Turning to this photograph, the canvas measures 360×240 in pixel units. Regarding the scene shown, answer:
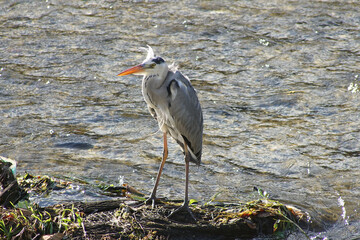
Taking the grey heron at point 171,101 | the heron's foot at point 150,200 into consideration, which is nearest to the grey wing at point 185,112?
the grey heron at point 171,101

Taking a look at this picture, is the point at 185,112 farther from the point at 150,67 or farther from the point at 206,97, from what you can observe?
the point at 206,97

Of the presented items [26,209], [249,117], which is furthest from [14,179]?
[249,117]

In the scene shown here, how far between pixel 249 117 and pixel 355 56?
102 inches

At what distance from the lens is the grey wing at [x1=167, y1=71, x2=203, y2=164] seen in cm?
492

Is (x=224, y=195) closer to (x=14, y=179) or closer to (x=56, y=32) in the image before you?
(x=14, y=179)

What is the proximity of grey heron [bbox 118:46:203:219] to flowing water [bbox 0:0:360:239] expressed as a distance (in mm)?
719

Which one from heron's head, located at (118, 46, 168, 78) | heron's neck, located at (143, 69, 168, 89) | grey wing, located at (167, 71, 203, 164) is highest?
heron's head, located at (118, 46, 168, 78)

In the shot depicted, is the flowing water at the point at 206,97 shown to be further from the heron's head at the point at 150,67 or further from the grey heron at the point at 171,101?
the heron's head at the point at 150,67

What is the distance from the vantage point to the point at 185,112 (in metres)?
5.02

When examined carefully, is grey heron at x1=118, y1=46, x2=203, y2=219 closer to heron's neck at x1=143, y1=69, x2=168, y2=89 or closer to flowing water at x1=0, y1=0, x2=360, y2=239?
heron's neck at x1=143, y1=69, x2=168, y2=89

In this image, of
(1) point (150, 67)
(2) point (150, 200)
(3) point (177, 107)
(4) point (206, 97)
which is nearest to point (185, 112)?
(3) point (177, 107)

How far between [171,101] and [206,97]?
2.91 m

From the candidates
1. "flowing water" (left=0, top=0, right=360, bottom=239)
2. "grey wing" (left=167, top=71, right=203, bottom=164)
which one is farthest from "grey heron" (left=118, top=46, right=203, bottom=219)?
"flowing water" (left=0, top=0, right=360, bottom=239)

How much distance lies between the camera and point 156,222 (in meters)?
4.56
